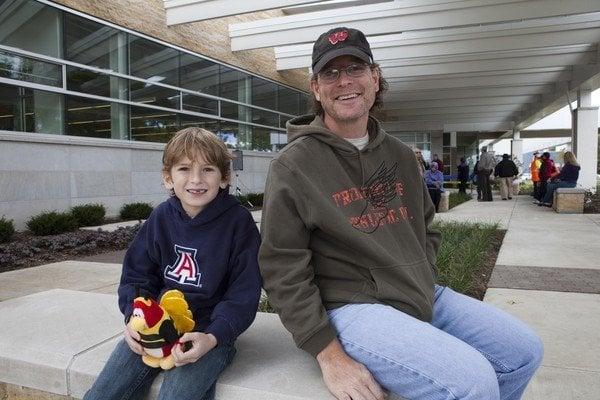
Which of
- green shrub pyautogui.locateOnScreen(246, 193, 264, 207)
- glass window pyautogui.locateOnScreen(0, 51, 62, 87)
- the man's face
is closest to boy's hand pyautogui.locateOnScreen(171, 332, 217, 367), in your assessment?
the man's face

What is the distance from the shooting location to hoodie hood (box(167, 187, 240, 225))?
204 centimetres

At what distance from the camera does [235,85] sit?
16531mm

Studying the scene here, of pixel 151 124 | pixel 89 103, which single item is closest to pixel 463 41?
pixel 151 124

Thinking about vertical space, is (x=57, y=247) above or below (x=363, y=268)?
below

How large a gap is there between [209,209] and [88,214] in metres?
8.69

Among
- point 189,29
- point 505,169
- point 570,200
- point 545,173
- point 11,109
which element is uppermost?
point 189,29

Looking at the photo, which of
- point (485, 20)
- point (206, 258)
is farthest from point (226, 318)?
point (485, 20)

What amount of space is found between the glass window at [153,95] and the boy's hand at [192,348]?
11.6m

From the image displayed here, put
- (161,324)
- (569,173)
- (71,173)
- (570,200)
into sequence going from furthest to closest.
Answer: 1. (569,173)
2. (570,200)
3. (71,173)
4. (161,324)

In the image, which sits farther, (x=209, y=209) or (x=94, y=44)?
(x=94, y=44)

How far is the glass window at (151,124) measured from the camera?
12.3 metres

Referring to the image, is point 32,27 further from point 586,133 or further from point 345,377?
point 586,133

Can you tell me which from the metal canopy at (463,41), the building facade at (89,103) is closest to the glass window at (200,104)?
the building facade at (89,103)

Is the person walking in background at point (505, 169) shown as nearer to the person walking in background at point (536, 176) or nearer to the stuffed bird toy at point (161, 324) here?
the person walking in background at point (536, 176)
